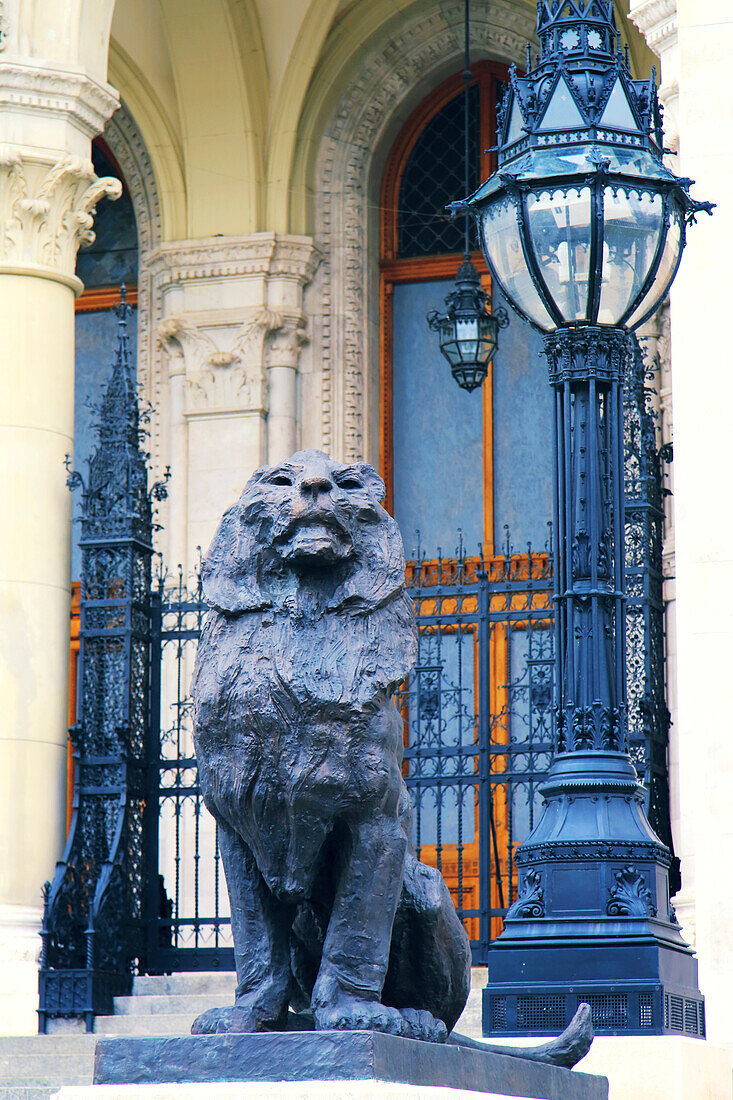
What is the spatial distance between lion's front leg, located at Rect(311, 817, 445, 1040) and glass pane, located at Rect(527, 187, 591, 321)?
2659 millimetres

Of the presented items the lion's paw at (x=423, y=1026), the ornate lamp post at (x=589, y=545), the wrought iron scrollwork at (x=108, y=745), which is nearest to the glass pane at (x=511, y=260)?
the ornate lamp post at (x=589, y=545)

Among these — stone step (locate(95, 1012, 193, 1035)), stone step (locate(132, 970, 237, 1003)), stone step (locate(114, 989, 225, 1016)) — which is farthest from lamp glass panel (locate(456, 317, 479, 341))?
stone step (locate(95, 1012, 193, 1035))

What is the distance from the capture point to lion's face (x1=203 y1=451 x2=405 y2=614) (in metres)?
4.77

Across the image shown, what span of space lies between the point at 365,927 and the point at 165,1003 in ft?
23.5

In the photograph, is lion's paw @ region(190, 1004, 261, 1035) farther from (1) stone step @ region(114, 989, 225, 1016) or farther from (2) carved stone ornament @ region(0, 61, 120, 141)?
(2) carved stone ornament @ region(0, 61, 120, 141)

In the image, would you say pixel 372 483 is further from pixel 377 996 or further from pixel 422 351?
pixel 422 351

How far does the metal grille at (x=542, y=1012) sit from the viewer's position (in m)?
6.41

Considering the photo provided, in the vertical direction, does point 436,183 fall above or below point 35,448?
above

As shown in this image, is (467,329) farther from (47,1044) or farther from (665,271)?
(665,271)

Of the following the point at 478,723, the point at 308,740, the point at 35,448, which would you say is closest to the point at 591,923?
the point at 308,740

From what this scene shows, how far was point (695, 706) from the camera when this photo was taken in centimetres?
913

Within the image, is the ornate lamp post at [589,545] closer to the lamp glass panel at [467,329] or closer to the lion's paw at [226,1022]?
the lion's paw at [226,1022]

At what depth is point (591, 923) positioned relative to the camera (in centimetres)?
648

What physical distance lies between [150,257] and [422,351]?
264 cm
